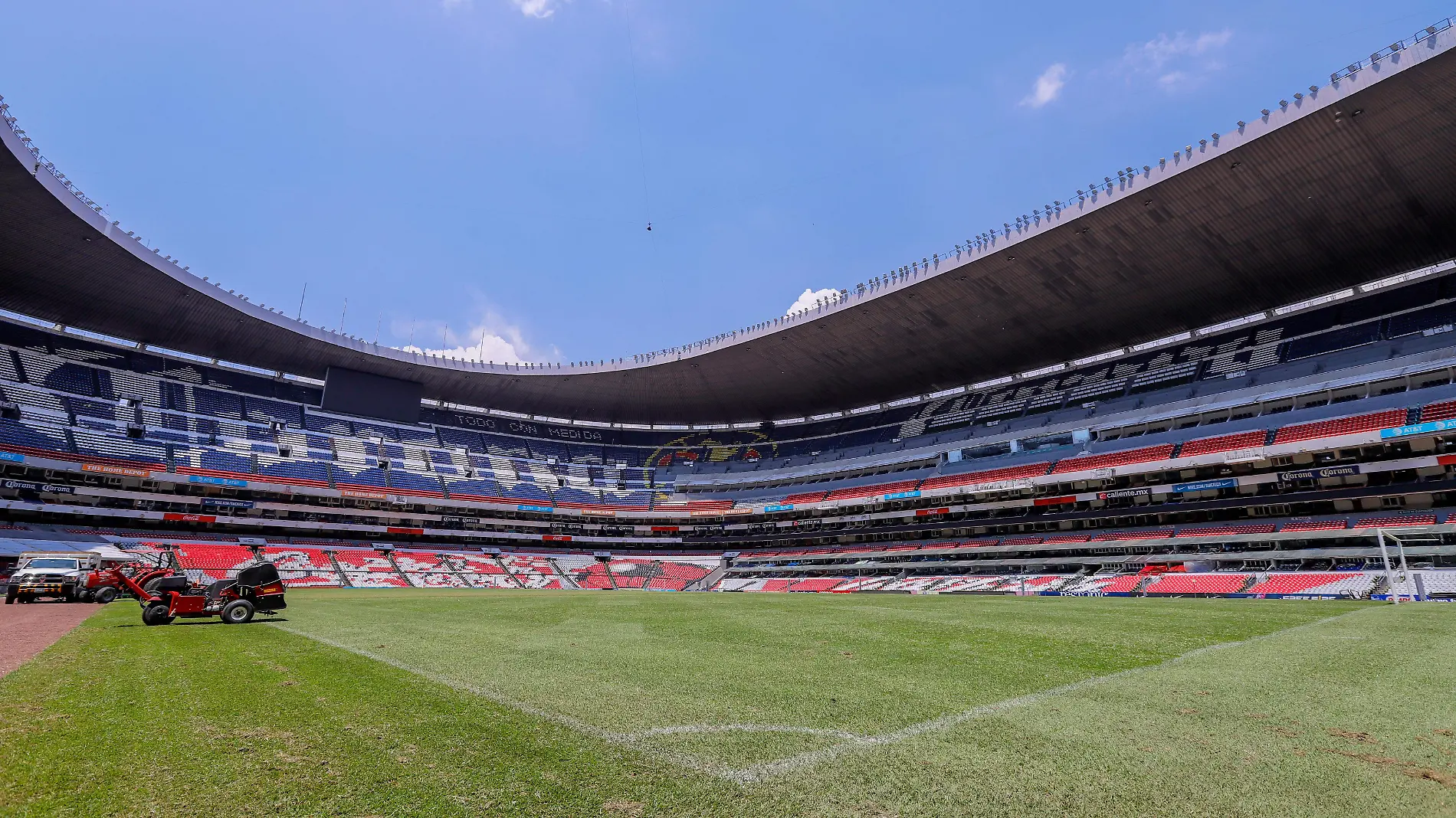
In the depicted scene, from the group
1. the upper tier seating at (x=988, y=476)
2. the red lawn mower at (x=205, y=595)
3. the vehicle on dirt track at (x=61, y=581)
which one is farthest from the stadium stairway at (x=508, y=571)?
the red lawn mower at (x=205, y=595)

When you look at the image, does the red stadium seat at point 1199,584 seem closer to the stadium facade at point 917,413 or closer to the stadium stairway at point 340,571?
the stadium facade at point 917,413

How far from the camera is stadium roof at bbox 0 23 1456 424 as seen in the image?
1008 inches

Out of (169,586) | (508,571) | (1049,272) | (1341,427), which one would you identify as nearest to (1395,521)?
(1341,427)

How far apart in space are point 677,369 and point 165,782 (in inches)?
1997

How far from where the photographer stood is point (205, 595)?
42.1 feet

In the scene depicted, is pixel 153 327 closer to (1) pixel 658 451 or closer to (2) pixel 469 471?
(2) pixel 469 471

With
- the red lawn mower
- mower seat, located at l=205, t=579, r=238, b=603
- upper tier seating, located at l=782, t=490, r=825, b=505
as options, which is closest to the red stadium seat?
upper tier seating, located at l=782, t=490, r=825, b=505

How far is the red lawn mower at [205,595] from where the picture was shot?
12305 mm

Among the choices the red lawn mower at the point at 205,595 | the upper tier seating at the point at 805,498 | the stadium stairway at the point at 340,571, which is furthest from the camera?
the upper tier seating at the point at 805,498

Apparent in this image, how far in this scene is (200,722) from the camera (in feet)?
15.4

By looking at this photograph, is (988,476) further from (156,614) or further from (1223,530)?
(156,614)

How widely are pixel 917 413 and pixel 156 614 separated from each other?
5356 centimetres

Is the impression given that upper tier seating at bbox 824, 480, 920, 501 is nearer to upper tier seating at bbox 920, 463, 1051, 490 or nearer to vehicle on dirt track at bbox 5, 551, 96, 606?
upper tier seating at bbox 920, 463, 1051, 490

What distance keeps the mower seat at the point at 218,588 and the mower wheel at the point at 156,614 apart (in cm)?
71
